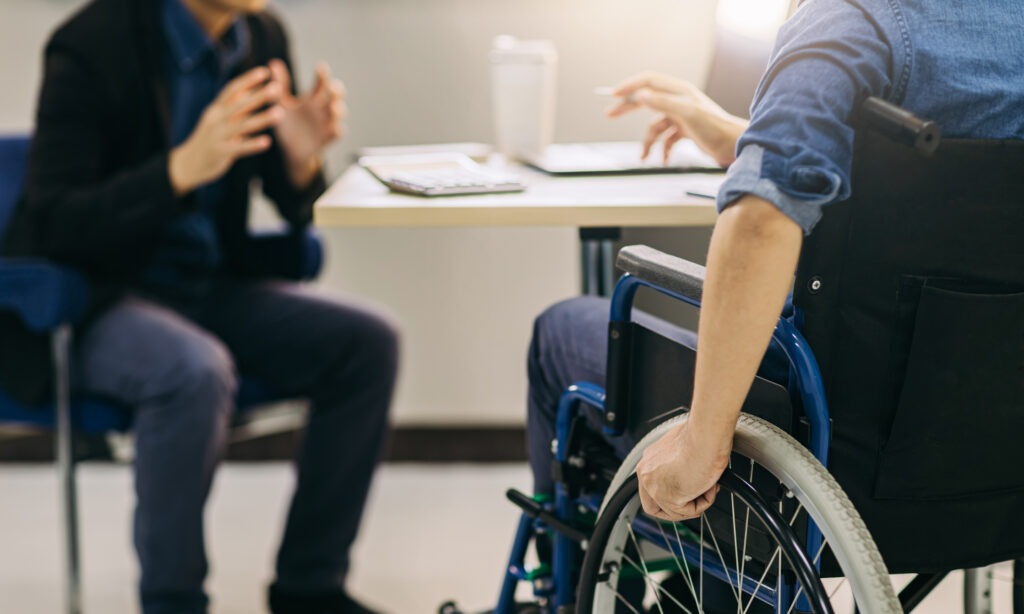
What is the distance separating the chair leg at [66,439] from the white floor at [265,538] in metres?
0.28

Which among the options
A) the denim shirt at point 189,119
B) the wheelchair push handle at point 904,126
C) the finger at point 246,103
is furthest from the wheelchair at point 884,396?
the denim shirt at point 189,119

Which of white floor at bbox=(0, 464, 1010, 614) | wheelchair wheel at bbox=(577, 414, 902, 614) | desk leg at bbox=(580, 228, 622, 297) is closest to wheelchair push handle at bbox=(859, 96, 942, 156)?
wheelchair wheel at bbox=(577, 414, 902, 614)

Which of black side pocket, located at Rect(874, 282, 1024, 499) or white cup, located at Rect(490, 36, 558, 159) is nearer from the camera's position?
black side pocket, located at Rect(874, 282, 1024, 499)

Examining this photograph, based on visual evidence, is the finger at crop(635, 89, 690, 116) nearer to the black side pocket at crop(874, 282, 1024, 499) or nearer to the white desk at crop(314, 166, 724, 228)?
the white desk at crop(314, 166, 724, 228)

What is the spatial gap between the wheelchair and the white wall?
1334 millimetres

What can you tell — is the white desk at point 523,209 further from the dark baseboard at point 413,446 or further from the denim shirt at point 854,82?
the dark baseboard at point 413,446

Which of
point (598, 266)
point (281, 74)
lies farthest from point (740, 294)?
point (281, 74)

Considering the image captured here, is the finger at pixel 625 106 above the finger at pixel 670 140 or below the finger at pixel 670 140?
above

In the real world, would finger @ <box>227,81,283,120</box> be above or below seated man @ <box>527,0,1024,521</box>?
below

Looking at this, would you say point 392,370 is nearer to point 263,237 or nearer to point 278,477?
point 263,237

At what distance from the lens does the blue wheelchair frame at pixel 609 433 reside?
2.81 ft

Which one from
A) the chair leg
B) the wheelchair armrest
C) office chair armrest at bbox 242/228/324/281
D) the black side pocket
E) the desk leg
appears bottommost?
the chair leg

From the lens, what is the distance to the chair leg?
1525 mm

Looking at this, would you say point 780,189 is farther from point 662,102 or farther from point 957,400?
point 662,102
